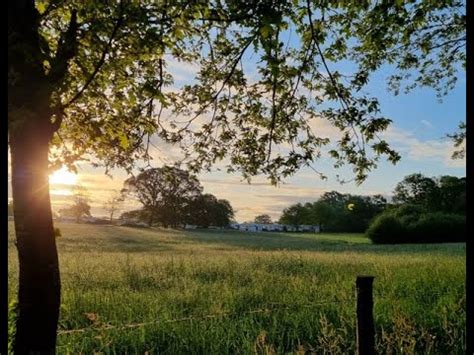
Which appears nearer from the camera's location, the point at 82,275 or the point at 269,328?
the point at 269,328

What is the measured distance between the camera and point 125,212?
9650cm

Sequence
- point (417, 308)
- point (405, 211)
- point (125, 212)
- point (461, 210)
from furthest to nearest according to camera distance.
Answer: point (125, 212) < point (461, 210) < point (405, 211) < point (417, 308)

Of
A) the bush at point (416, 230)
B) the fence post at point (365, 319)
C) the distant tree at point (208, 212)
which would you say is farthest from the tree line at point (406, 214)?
the fence post at point (365, 319)

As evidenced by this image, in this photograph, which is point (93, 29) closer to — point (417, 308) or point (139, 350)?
point (139, 350)

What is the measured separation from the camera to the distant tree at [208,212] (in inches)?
3342

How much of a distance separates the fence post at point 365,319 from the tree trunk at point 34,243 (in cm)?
282

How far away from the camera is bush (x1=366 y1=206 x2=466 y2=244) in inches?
2322

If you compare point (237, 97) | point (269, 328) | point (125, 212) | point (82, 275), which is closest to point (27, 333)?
point (237, 97)

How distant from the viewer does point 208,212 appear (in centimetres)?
8788

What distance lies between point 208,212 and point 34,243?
8384 cm

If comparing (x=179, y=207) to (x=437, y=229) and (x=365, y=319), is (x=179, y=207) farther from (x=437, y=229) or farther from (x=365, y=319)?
(x=365, y=319)

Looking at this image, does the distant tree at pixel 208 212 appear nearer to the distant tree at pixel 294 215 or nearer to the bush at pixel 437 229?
the distant tree at pixel 294 215

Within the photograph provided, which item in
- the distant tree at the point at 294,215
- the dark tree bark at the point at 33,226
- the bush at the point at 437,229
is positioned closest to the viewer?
the dark tree bark at the point at 33,226

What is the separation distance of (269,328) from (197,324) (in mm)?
1182
